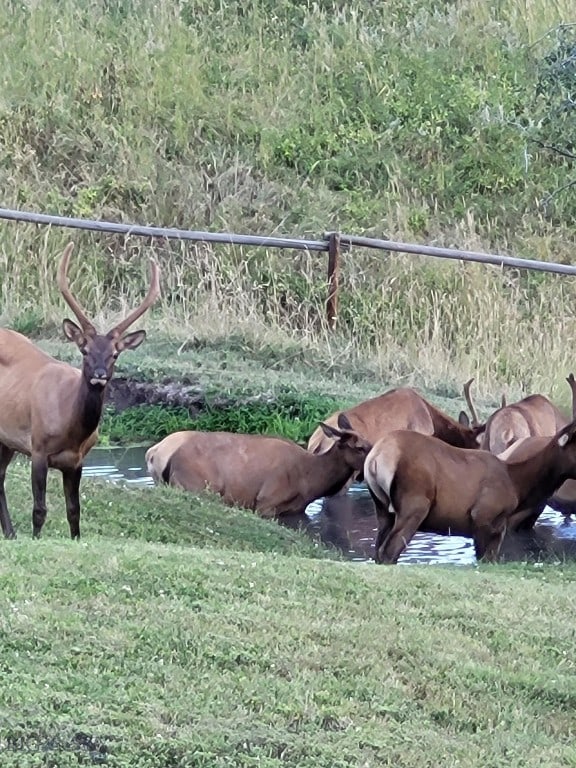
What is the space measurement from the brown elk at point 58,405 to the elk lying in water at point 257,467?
1786mm

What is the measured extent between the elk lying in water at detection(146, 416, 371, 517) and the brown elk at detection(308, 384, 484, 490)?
224 mm

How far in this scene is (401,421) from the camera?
11.2 meters

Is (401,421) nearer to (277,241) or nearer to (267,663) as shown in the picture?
(277,241)

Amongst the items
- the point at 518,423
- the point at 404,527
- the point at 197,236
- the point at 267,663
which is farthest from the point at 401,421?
the point at 267,663

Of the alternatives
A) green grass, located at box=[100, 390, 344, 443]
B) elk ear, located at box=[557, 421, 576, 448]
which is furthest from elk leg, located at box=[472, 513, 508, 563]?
green grass, located at box=[100, 390, 344, 443]

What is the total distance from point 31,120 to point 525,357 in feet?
27.5

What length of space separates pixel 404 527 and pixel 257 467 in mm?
1776

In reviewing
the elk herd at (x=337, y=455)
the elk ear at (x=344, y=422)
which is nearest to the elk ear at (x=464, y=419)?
the elk herd at (x=337, y=455)

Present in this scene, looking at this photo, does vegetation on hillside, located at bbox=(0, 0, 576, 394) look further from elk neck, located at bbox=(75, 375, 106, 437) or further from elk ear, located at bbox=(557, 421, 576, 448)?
elk neck, located at bbox=(75, 375, 106, 437)

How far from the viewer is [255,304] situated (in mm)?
16016

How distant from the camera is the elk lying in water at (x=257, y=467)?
10.8m

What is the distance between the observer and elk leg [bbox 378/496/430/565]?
936cm

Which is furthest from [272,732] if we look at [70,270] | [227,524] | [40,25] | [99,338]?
[40,25]

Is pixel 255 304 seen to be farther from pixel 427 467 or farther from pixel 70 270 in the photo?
pixel 427 467
